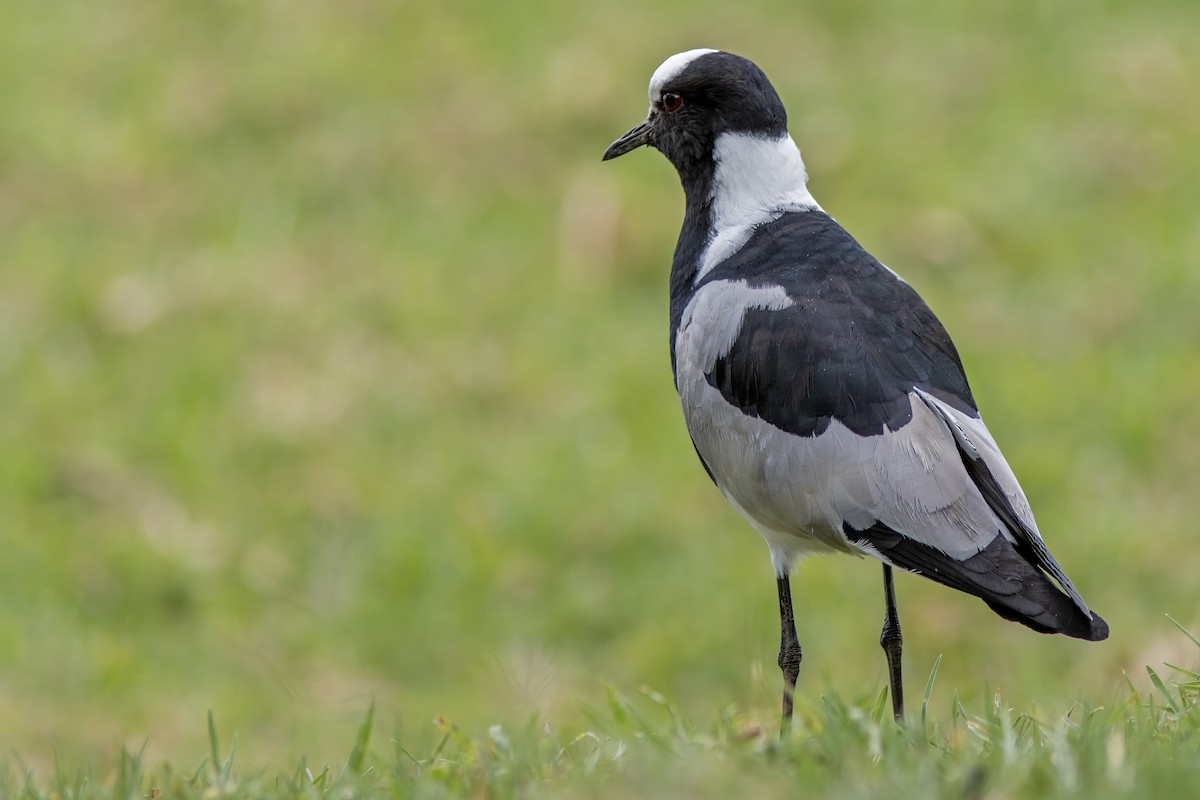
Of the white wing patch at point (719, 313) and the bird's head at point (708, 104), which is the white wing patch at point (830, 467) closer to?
the white wing patch at point (719, 313)

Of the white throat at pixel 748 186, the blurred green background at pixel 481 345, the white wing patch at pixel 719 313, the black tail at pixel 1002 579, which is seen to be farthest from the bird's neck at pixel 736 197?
the blurred green background at pixel 481 345

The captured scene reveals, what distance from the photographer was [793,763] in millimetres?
3568

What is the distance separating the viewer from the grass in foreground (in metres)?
3.26

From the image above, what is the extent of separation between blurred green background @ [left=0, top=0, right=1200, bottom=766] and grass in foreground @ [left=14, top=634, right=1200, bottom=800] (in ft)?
3.52

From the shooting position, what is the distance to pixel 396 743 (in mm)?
3840

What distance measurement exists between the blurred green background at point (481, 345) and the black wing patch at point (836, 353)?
124 cm

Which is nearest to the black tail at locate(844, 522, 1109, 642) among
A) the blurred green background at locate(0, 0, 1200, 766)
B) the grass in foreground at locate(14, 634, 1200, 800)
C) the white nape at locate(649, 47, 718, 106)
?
the grass in foreground at locate(14, 634, 1200, 800)

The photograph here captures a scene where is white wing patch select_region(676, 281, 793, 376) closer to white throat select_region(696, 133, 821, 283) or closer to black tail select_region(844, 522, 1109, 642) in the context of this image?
white throat select_region(696, 133, 821, 283)

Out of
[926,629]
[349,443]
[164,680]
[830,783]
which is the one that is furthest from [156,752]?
[830,783]

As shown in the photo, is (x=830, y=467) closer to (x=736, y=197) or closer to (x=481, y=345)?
(x=736, y=197)

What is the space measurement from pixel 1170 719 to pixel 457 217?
6546 mm

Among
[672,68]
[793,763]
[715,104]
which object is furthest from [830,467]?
[672,68]

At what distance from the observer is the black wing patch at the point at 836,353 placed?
14.2ft

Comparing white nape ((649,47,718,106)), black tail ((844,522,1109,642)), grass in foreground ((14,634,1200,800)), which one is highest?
white nape ((649,47,718,106))
